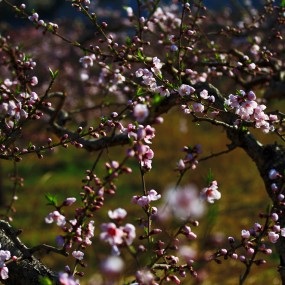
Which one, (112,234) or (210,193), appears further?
(210,193)

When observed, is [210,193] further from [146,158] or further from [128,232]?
[128,232]

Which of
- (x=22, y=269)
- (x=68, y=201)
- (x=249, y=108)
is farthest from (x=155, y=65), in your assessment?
(x=22, y=269)

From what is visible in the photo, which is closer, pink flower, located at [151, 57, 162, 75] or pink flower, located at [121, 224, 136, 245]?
pink flower, located at [121, 224, 136, 245]

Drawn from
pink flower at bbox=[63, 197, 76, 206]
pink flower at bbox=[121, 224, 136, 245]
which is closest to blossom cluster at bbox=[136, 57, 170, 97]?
pink flower at bbox=[63, 197, 76, 206]

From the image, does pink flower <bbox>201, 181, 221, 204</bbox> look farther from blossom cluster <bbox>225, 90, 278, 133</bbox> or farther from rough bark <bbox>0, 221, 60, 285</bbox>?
rough bark <bbox>0, 221, 60, 285</bbox>

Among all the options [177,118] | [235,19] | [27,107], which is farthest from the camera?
[235,19]

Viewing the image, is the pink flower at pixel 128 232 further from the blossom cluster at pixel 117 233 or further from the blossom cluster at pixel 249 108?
the blossom cluster at pixel 249 108

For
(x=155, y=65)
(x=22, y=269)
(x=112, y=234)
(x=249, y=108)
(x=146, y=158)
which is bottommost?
(x=112, y=234)

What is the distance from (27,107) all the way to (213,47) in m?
2.59

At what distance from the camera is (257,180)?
11016 mm

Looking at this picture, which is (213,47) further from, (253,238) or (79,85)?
(79,85)

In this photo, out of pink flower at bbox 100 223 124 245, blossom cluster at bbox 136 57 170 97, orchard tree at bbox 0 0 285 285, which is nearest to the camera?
pink flower at bbox 100 223 124 245

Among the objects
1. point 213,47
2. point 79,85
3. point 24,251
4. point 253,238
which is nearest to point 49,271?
point 24,251

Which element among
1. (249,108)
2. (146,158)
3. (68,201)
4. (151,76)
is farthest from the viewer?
(151,76)
